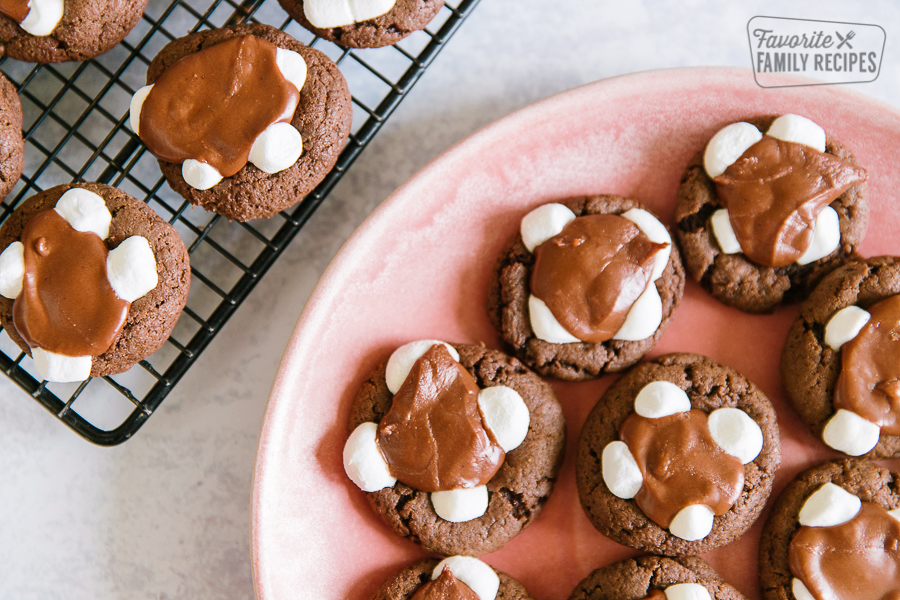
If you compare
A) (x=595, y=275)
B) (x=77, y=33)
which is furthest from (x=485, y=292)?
(x=77, y=33)

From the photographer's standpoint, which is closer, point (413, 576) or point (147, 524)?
point (413, 576)

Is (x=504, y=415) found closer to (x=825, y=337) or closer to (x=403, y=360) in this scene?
(x=403, y=360)

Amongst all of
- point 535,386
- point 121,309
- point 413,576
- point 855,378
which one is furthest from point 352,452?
point 855,378

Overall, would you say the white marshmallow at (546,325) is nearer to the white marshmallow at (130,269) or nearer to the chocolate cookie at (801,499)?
the chocolate cookie at (801,499)

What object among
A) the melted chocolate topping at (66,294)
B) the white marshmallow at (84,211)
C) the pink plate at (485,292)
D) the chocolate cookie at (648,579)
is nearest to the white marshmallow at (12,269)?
the melted chocolate topping at (66,294)

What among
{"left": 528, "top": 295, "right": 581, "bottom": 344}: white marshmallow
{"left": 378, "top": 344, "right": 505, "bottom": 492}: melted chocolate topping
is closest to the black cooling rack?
{"left": 378, "top": 344, "right": 505, "bottom": 492}: melted chocolate topping

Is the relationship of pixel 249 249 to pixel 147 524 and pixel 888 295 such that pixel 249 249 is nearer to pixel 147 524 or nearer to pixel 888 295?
pixel 147 524

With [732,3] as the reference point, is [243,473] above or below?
below
